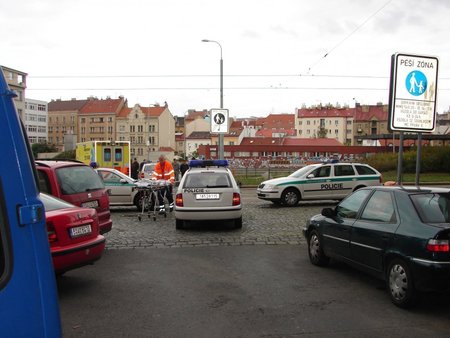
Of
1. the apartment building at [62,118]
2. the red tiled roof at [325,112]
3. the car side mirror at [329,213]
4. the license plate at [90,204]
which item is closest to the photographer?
the car side mirror at [329,213]

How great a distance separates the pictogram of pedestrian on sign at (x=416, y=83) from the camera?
886 cm

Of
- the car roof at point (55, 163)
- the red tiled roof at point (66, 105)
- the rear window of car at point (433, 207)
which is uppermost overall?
the red tiled roof at point (66, 105)

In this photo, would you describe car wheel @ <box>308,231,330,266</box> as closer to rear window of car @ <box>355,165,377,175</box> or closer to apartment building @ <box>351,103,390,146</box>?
rear window of car @ <box>355,165,377,175</box>

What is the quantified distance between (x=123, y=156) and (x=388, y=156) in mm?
25398

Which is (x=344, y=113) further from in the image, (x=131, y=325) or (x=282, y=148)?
(x=131, y=325)

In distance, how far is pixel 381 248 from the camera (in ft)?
18.9

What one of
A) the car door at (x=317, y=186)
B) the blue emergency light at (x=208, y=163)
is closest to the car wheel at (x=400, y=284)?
the blue emergency light at (x=208, y=163)

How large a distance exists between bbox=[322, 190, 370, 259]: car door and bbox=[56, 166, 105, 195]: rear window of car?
4.48 m

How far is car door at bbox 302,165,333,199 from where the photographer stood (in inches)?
691

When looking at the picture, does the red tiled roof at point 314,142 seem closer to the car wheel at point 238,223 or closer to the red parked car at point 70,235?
the car wheel at point 238,223

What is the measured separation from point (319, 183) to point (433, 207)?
1218 centimetres

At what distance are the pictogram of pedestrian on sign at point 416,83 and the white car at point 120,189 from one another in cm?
972

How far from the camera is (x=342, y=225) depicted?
6.82 meters

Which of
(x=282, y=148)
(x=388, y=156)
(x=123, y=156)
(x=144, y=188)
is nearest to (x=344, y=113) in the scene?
(x=282, y=148)
